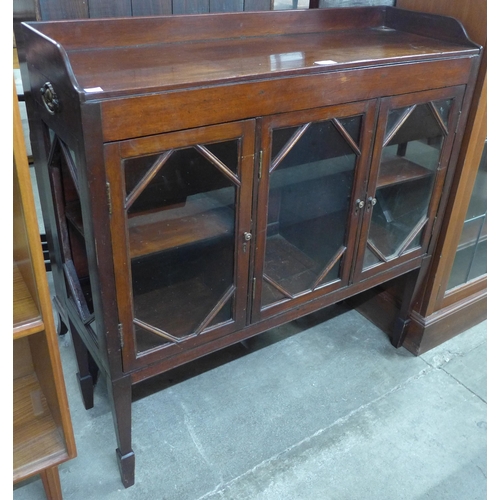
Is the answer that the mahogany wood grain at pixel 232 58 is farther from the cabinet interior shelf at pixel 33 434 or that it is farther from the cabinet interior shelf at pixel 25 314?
the cabinet interior shelf at pixel 33 434

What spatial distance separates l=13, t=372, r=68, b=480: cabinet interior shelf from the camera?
1028 millimetres

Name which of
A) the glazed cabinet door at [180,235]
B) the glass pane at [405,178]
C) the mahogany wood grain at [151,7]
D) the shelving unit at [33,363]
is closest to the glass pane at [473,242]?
the glass pane at [405,178]

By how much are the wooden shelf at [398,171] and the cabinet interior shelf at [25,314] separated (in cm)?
86

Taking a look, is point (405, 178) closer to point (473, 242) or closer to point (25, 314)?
point (473, 242)

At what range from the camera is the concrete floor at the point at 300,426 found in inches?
50.0

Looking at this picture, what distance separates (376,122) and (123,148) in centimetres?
61

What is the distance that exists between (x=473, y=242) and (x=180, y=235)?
Result: 1.05 metres

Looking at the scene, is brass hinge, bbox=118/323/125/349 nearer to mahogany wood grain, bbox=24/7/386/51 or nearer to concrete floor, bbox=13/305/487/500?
concrete floor, bbox=13/305/487/500

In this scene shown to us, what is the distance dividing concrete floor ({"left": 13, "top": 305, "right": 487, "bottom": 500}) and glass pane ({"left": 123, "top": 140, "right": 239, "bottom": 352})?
396 millimetres

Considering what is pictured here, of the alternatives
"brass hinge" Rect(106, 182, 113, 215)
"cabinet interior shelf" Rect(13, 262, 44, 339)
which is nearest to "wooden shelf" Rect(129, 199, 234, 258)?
"brass hinge" Rect(106, 182, 113, 215)

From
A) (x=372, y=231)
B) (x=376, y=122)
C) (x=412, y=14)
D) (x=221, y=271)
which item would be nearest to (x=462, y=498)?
(x=372, y=231)

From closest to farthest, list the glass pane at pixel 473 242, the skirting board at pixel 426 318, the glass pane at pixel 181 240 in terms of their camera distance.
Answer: the glass pane at pixel 181 240 → the glass pane at pixel 473 242 → the skirting board at pixel 426 318

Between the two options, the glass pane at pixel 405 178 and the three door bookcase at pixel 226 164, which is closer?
the three door bookcase at pixel 226 164

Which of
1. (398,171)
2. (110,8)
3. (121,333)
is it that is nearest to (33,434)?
(121,333)
